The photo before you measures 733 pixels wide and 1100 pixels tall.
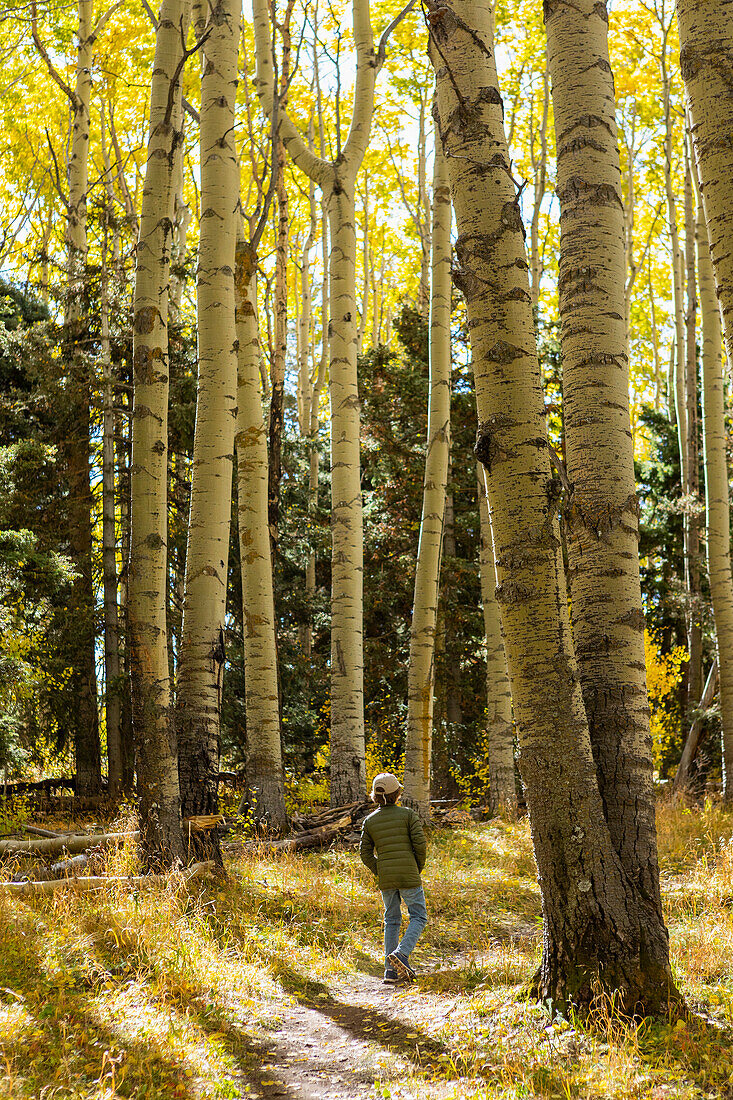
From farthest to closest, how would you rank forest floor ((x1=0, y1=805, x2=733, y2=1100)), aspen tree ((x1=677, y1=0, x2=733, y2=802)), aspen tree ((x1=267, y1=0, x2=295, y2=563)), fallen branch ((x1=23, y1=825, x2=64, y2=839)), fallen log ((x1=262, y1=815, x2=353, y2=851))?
1. aspen tree ((x1=267, y1=0, x2=295, y2=563))
2. fallen log ((x1=262, y1=815, x2=353, y2=851))
3. fallen branch ((x1=23, y1=825, x2=64, y2=839))
4. forest floor ((x1=0, y1=805, x2=733, y2=1100))
5. aspen tree ((x1=677, y1=0, x2=733, y2=802))

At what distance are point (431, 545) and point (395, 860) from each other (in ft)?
16.3

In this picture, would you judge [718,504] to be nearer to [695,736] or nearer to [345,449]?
[695,736]

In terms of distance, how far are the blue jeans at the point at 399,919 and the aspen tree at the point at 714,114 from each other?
11.8 ft

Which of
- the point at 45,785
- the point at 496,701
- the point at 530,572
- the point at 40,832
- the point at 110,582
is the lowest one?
the point at 45,785

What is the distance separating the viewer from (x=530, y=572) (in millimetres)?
3537

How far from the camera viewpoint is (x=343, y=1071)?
3471mm

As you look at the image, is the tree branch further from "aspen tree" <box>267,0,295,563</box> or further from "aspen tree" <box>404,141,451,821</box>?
"aspen tree" <box>404,141,451,821</box>

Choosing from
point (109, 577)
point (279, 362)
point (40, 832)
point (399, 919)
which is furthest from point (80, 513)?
point (399, 919)

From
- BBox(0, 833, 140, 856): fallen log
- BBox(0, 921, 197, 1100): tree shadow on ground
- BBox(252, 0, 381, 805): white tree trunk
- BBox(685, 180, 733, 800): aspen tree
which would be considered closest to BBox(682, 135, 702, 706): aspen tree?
BBox(685, 180, 733, 800): aspen tree

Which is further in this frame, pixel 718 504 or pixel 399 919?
pixel 718 504

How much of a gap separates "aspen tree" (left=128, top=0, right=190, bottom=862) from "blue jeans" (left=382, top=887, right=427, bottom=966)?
163 centimetres

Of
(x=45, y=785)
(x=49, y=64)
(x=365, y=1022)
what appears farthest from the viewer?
(x=45, y=785)

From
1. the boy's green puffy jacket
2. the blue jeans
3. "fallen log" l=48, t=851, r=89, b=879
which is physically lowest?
the blue jeans

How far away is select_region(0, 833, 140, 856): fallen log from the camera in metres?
6.35
